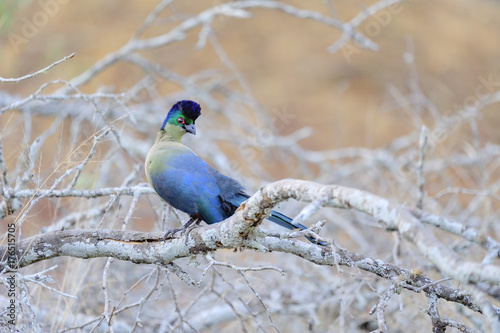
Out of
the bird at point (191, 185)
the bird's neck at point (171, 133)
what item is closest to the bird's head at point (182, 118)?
the bird's neck at point (171, 133)

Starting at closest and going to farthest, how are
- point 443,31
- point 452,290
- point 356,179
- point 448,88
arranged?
point 452,290 → point 356,179 → point 448,88 → point 443,31

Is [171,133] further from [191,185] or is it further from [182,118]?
[191,185]

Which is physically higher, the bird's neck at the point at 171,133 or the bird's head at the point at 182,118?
the bird's head at the point at 182,118

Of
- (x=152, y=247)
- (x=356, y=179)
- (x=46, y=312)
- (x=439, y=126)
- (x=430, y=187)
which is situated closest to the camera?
(x=152, y=247)

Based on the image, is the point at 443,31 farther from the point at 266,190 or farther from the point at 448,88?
the point at 266,190

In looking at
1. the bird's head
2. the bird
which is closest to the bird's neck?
the bird's head

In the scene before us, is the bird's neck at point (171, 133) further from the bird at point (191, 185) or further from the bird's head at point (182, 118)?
the bird at point (191, 185)

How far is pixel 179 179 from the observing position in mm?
2889

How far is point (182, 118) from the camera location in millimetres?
3260

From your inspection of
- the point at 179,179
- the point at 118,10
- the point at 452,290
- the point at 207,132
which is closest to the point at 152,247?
the point at 179,179

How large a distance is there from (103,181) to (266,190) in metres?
3.42

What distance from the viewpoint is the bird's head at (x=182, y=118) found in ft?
10.6

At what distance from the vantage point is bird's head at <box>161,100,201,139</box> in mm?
3230

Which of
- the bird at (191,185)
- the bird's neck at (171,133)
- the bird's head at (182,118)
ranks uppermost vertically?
the bird's head at (182,118)
